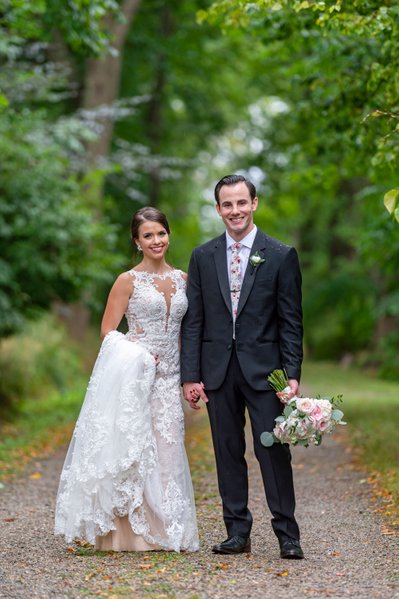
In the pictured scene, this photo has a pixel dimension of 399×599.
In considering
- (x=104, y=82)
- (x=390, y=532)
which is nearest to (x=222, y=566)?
(x=390, y=532)

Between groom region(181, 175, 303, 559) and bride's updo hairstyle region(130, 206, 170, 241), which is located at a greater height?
bride's updo hairstyle region(130, 206, 170, 241)

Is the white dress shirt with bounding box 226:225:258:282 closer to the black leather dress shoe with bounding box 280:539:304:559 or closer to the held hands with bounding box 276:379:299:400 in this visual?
the held hands with bounding box 276:379:299:400

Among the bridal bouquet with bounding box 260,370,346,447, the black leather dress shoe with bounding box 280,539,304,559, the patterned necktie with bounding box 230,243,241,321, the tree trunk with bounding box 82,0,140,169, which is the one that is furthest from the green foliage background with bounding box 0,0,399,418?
the black leather dress shoe with bounding box 280,539,304,559

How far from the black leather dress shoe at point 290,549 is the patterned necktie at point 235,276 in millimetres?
1400

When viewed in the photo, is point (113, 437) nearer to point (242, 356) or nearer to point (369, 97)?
point (242, 356)

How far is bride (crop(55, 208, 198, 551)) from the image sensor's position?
259 inches

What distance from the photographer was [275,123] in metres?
27.1

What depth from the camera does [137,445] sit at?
659 centimetres

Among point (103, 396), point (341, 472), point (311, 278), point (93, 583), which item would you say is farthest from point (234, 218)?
point (311, 278)

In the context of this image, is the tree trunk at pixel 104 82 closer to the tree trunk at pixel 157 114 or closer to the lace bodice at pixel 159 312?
the tree trunk at pixel 157 114

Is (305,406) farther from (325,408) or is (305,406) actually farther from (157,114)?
(157,114)

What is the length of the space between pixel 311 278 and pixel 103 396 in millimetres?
30664

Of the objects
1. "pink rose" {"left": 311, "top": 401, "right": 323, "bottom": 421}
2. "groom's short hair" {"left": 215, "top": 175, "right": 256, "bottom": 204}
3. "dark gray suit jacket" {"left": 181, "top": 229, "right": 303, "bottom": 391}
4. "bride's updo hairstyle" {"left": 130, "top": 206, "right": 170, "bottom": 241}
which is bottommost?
"pink rose" {"left": 311, "top": 401, "right": 323, "bottom": 421}

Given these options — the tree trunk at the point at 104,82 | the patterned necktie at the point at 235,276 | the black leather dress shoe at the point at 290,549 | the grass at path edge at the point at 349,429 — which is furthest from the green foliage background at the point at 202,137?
the black leather dress shoe at the point at 290,549
